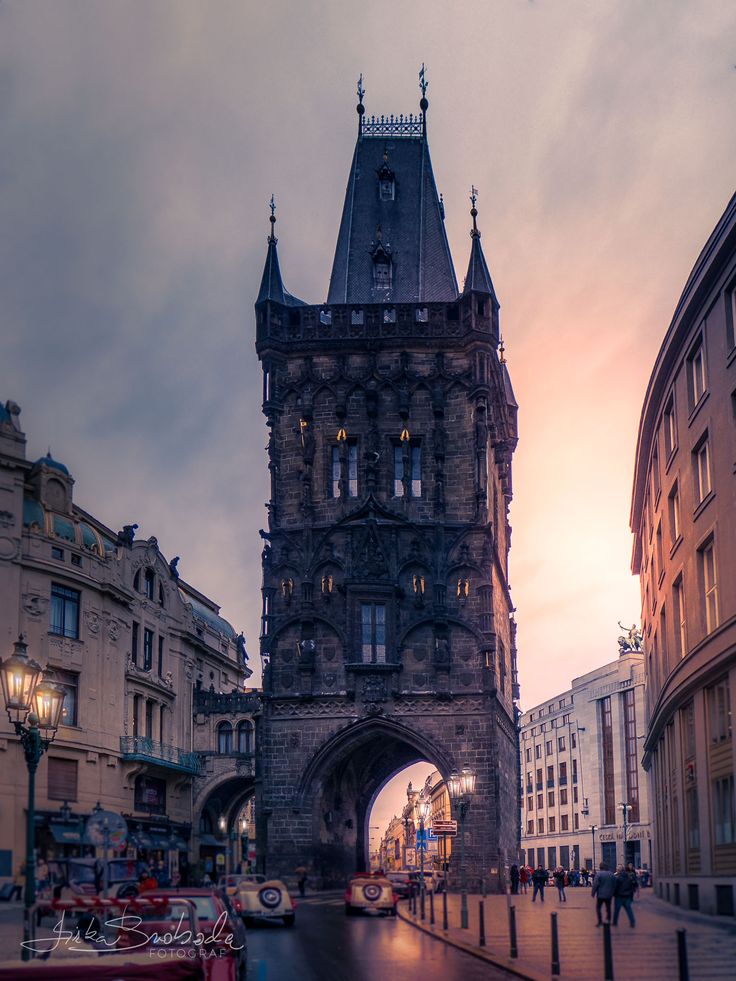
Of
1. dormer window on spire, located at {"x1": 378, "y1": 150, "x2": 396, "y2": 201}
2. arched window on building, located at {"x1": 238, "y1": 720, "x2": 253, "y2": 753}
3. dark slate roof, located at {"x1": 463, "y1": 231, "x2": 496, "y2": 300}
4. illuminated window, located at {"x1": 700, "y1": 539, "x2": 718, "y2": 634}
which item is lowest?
arched window on building, located at {"x1": 238, "y1": 720, "x2": 253, "y2": 753}

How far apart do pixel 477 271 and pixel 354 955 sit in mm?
43775

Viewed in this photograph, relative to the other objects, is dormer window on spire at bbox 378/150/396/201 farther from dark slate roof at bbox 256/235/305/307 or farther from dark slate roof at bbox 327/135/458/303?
dark slate roof at bbox 256/235/305/307

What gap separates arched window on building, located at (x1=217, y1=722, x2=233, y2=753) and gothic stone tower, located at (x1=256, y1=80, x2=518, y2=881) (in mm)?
10218

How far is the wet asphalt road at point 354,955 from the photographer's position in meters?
19.0

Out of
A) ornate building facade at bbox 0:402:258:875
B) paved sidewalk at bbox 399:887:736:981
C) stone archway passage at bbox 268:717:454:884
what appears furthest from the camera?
stone archway passage at bbox 268:717:454:884

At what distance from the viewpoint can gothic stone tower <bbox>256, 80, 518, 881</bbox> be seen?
56.1 m

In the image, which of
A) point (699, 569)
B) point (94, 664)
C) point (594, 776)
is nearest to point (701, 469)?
point (699, 569)

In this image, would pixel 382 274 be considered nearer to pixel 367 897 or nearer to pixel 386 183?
pixel 386 183

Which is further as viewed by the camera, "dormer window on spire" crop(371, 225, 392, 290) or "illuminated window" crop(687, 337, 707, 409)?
"dormer window on spire" crop(371, 225, 392, 290)

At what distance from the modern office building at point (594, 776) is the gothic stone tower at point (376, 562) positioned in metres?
45.0

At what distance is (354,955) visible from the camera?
22.8 m

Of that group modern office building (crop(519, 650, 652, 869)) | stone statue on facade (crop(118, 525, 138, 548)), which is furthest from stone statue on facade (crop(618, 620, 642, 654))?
stone statue on facade (crop(118, 525, 138, 548))

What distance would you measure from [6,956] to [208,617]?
62562 mm

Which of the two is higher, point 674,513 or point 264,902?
point 674,513
